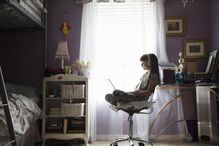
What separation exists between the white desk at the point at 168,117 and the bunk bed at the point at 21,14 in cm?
212

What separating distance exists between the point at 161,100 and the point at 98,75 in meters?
1.06

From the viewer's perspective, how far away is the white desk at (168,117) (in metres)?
3.77

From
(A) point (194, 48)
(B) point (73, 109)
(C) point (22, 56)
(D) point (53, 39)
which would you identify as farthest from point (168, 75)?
(C) point (22, 56)

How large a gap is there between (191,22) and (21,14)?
2.62 metres

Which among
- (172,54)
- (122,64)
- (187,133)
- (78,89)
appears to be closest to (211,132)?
(187,133)

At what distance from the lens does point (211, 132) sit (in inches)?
128

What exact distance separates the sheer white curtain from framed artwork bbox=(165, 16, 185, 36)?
0.52 feet

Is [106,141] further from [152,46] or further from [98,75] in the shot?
[152,46]

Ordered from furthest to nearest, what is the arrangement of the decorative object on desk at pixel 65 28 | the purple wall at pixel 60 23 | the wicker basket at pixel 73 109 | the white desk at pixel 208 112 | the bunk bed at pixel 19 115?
the purple wall at pixel 60 23, the decorative object on desk at pixel 65 28, the wicker basket at pixel 73 109, the white desk at pixel 208 112, the bunk bed at pixel 19 115

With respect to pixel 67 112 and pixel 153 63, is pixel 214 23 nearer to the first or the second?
pixel 153 63

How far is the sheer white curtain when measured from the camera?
3.83 metres

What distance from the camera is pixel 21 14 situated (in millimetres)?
3119

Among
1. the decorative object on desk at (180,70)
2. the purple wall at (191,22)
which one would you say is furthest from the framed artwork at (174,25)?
the decorative object on desk at (180,70)

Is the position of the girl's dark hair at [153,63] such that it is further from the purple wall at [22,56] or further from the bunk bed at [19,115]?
the purple wall at [22,56]
